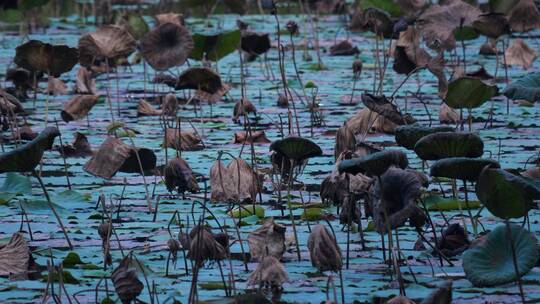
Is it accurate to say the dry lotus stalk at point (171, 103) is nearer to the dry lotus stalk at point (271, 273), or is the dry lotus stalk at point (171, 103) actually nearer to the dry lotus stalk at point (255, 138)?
the dry lotus stalk at point (255, 138)

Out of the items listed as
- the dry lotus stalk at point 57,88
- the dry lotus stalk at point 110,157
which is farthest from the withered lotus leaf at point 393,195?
the dry lotus stalk at point 57,88

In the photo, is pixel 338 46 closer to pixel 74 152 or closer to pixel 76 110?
pixel 76 110

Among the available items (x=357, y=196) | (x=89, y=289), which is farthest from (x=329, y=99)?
(x=89, y=289)

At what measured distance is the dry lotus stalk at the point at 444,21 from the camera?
21.7 feet

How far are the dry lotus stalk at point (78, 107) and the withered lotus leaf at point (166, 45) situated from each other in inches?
21.1

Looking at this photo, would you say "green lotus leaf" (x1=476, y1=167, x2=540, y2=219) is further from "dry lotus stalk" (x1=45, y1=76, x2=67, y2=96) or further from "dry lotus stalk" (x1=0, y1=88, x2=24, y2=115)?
"dry lotus stalk" (x1=45, y1=76, x2=67, y2=96)

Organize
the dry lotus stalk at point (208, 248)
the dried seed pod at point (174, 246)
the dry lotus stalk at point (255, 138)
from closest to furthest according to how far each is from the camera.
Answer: the dry lotus stalk at point (208, 248), the dried seed pod at point (174, 246), the dry lotus stalk at point (255, 138)

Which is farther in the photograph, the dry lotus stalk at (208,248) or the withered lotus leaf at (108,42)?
the withered lotus leaf at (108,42)

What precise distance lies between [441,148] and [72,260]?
3.05 feet

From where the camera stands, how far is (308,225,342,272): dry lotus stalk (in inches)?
Result: 112

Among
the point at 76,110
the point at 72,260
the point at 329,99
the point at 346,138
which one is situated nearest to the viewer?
the point at 72,260

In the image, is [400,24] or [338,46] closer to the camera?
[400,24]

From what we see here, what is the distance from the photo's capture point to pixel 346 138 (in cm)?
407

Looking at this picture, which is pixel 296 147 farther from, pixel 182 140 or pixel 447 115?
pixel 447 115
